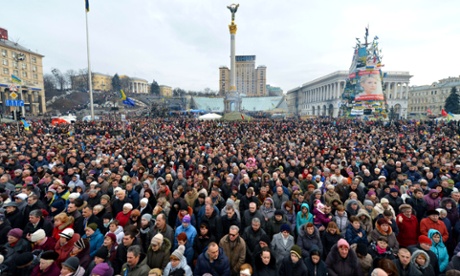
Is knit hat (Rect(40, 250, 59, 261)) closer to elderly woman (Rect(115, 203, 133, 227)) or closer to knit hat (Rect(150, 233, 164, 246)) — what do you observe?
knit hat (Rect(150, 233, 164, 246))

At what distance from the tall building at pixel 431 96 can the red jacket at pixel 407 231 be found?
84822 millimetres

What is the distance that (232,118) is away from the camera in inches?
1400

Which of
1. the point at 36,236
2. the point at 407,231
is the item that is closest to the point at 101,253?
the point at 36,236

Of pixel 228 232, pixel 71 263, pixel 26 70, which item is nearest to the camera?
pixel 71 263

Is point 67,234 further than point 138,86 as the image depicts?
No

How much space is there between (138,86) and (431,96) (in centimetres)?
12287

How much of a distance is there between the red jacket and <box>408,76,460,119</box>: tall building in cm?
8482

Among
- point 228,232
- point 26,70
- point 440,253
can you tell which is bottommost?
point 228,232

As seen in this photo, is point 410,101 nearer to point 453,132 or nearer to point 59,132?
point 453,132

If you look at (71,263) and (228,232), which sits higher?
(71,263)

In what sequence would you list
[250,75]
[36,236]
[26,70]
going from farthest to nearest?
[250,75] → [26,70] → [36,236]

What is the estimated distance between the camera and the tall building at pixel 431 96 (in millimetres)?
75875

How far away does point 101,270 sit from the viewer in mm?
3135

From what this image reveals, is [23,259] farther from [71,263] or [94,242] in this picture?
[94,242]
